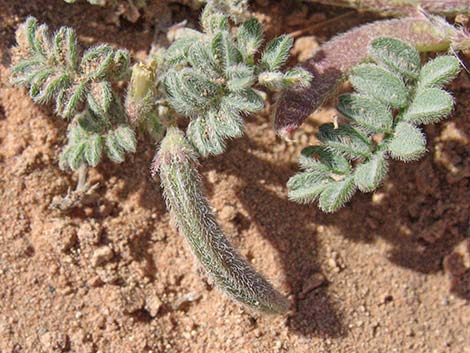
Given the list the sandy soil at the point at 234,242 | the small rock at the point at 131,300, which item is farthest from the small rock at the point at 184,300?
the small rock at the point at 131,300

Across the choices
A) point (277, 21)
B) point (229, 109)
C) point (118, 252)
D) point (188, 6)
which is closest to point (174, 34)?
point (188, 6)

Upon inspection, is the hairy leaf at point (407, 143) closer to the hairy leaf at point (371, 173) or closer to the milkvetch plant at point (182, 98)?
the hairy leaf at point (371, 173)

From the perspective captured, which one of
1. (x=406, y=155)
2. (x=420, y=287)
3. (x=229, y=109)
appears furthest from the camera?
(x=420, y=287)

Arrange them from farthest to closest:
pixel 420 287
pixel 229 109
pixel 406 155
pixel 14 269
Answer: pixel 420 287, pixel 14 269, pixel 229 109, pixel 406 155

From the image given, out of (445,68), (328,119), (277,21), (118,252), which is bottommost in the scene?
(118,252)

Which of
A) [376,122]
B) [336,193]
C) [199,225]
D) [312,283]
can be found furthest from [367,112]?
[312,283]

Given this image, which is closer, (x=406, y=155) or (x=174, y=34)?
(x=406, y=155)

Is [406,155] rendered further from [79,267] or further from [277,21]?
[79,267]
